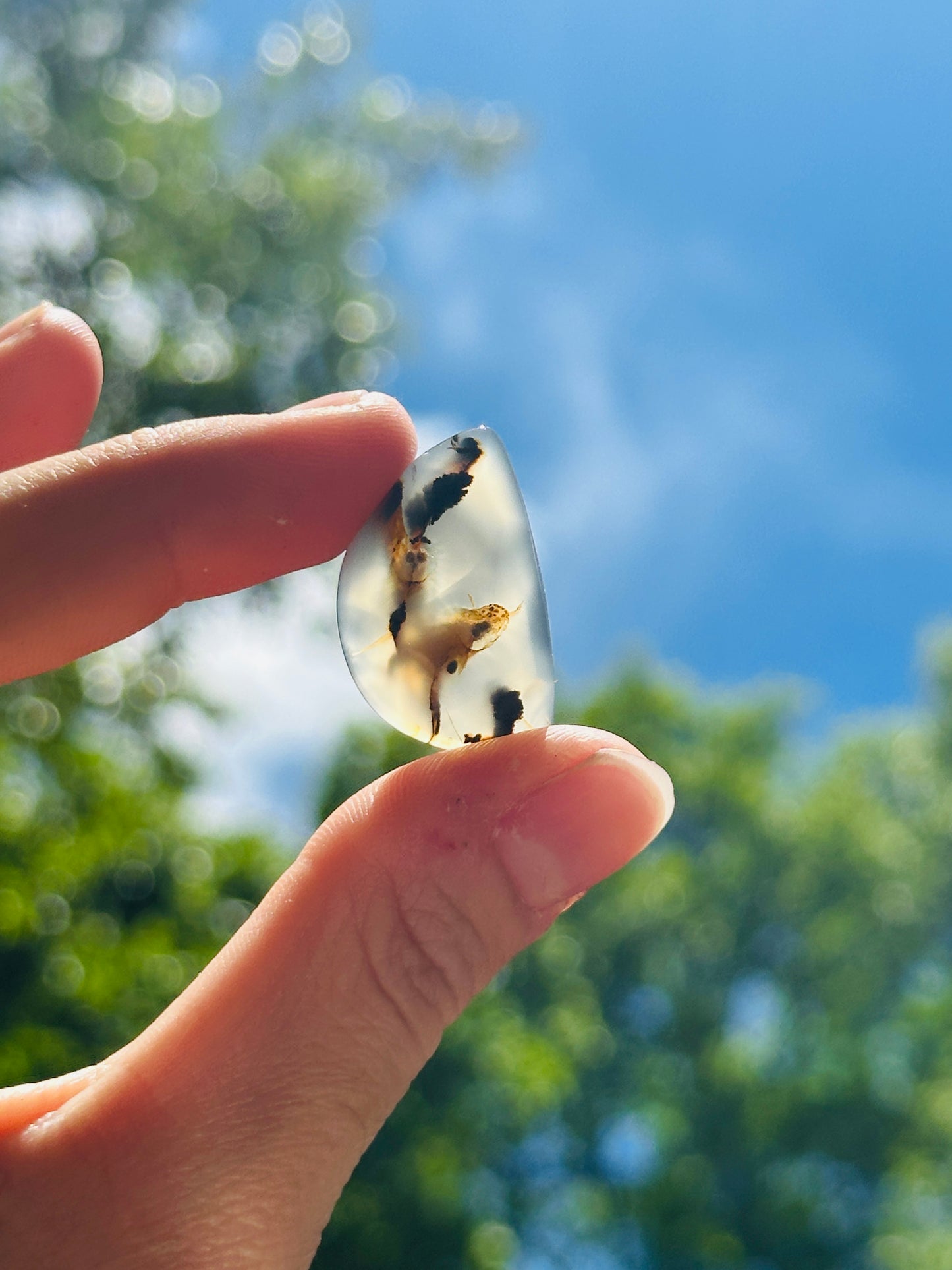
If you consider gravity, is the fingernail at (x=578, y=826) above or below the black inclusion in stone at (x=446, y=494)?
below

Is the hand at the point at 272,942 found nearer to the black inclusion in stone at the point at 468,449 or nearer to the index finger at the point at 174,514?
the index finger at the point at 174,514

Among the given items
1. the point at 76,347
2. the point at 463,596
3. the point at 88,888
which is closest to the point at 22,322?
the point at 76,347

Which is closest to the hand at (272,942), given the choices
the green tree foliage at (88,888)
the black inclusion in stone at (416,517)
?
the black inclusion in stone at (416,517)

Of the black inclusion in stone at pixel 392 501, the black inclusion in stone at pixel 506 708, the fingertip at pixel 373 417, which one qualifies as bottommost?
the black inclusion in stone at pixel 506 708

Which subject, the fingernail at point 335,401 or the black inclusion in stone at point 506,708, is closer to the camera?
the black inclusion in stone at point 506,708

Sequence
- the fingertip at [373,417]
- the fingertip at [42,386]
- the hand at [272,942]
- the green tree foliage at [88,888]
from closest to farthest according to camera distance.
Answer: the hand at [272,942]
the fingertip at [373,417]
the fingertip at [42,386]
the green tree foliage at [88,888]

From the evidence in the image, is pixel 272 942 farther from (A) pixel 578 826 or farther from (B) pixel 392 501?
(B) pixel 392 501

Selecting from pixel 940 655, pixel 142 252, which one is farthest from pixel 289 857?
pixel 940 655

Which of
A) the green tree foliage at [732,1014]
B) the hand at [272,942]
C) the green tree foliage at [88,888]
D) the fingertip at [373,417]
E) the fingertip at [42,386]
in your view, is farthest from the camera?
the green tree foliage at [732,1014]
